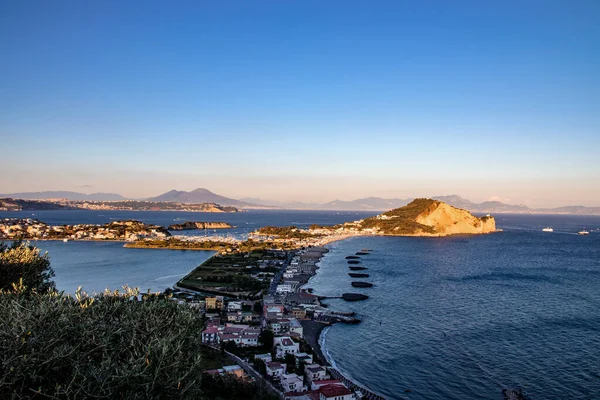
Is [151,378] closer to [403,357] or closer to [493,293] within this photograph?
[403,357]

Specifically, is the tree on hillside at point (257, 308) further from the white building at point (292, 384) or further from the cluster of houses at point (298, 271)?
the white building at point (292, 384)

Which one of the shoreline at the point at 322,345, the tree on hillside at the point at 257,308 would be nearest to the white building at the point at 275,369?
the shoreline at the point at 322,345

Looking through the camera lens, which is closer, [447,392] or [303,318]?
[447,392]

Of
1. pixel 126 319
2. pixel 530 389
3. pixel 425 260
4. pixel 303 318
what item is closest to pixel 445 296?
pixel 303 318

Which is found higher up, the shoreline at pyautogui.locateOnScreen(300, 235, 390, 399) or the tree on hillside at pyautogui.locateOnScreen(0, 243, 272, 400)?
the tree on hillside at pyautogui.locateOnScreen(0, 243, 272, 400)

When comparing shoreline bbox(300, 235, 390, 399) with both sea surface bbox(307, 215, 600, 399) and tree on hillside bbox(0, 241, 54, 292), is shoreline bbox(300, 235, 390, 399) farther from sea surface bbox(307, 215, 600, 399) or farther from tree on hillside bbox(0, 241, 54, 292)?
tree on hillside bbox(0, 241, 54, 292)

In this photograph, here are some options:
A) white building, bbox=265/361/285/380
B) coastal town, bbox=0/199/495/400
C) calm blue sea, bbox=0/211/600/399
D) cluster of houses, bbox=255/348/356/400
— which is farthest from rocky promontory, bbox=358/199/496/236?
white building, bbox=265/361/285/380
